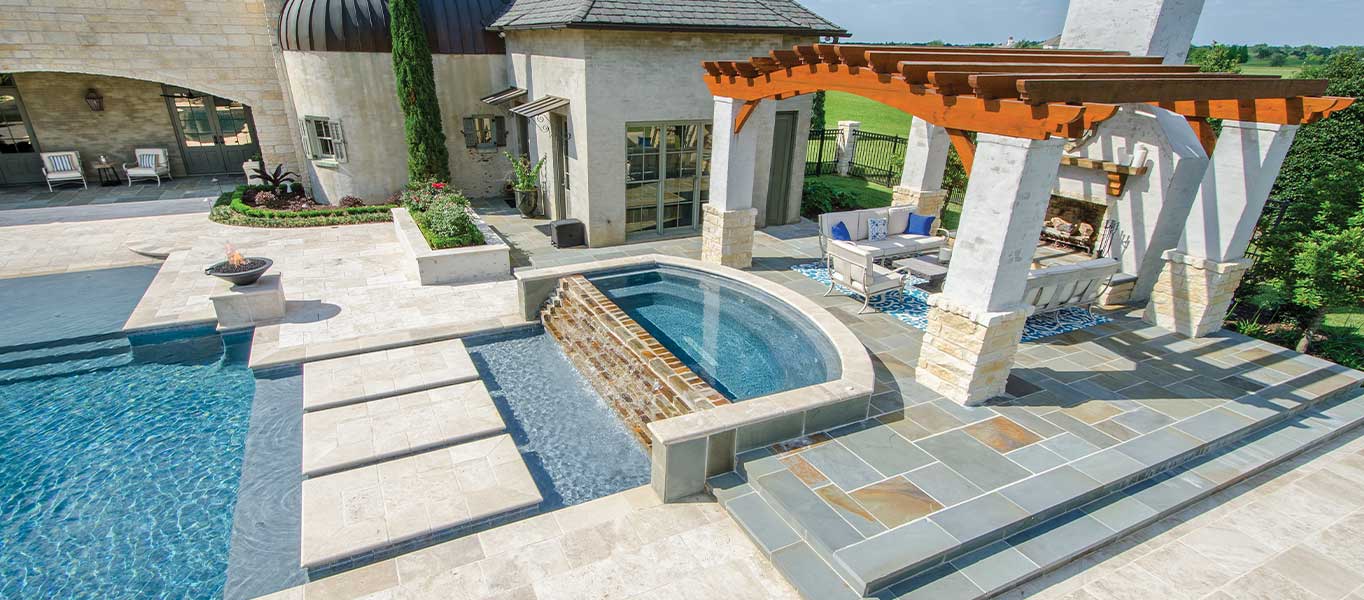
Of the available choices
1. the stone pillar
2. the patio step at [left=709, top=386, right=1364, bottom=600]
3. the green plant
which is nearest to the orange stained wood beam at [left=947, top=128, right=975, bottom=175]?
the patio step at [left=709, top=386, right=1364, bottom=600]

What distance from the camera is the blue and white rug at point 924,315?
9039 millimetres

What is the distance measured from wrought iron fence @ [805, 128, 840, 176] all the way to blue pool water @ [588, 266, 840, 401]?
11.3 meters

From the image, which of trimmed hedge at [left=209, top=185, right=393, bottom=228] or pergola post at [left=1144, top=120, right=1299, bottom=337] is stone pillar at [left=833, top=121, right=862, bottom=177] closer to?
pergola post at [left=1144, top=120, right=1299, bottom=337]

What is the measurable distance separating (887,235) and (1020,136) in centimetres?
590

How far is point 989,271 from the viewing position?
21.4ft

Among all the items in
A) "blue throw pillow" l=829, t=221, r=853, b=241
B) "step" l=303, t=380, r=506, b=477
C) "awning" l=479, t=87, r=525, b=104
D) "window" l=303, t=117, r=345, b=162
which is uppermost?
"awning" l=479, t=87, r=525, b=104

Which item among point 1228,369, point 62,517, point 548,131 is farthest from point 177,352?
point 1228,369

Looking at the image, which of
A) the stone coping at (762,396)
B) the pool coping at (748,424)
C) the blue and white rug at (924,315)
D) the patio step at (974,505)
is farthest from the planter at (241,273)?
the blue and white rug at (924,315)

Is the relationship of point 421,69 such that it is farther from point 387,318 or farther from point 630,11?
point 387,318

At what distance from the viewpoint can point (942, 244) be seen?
11477mm

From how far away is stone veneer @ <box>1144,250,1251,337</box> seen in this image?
28.0 ft

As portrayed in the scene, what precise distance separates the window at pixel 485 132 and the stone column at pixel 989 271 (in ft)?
43.2

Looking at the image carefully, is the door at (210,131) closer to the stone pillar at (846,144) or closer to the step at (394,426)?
the step at (394,426)

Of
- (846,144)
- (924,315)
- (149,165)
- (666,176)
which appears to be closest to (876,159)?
(846,144)
